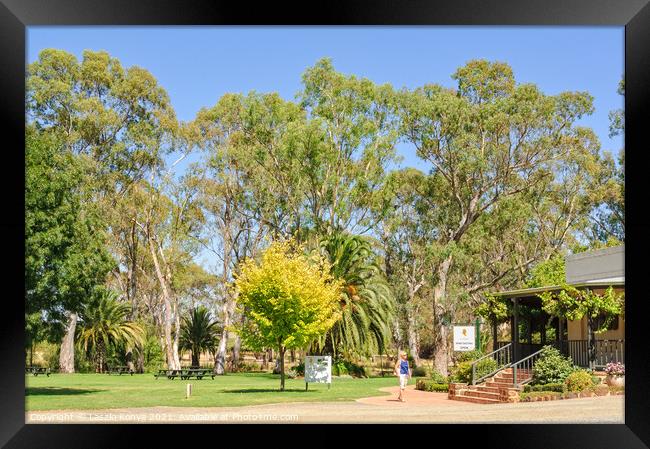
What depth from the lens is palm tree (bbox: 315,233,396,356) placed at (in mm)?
31781

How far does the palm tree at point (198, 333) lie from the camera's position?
145 feet

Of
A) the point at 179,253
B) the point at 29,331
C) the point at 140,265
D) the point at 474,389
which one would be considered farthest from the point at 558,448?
the point at 140,265

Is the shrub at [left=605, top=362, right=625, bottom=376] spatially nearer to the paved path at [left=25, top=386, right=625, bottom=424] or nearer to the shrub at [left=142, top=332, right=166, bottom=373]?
the paved path at [left=25, top=386, right=625, bottom=424]

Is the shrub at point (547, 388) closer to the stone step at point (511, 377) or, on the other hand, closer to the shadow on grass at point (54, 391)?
the stone step at point (511, 377)

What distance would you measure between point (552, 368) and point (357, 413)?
5.19m

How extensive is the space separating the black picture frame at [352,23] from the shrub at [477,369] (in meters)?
A: 10.4

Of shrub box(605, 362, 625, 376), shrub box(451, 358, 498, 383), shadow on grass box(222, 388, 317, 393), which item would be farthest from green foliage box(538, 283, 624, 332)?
shadow on grass box(222, 388, 317, 393)

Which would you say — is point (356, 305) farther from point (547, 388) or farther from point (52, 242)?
point (547, 388)

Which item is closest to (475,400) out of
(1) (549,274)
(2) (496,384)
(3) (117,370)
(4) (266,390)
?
(2) (496,384)

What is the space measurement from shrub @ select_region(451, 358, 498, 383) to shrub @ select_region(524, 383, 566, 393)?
2744 millimetres

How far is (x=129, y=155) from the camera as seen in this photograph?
141 ft

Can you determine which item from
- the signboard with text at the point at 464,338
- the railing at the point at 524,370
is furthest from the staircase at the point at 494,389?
the signboard with text at the point at 464,338

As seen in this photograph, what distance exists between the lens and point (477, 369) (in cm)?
2261
